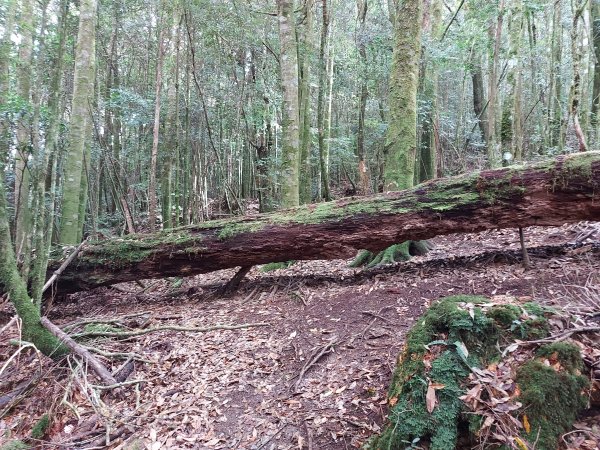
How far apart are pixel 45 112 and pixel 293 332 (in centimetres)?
748

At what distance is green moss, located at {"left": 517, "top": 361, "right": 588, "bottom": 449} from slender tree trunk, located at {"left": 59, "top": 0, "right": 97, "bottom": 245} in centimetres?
783

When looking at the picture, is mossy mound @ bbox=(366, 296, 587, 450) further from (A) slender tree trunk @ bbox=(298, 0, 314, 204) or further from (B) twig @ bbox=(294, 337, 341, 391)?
(A) slender tree trunk @ bbox=(298, 0, 314, 204)

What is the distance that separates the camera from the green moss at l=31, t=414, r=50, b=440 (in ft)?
11.2

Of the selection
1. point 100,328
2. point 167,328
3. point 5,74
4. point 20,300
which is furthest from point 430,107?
point 20,300

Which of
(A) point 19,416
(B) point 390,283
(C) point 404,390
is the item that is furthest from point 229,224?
(C) point 404,390

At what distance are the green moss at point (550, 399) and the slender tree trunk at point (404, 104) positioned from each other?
4.34m

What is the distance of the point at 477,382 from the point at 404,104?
5.08 m

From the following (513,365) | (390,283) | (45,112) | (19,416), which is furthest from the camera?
(45,112)

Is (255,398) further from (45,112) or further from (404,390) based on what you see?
(45,112)

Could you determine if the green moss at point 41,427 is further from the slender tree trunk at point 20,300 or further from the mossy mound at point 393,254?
the mossy mound at point 393,254

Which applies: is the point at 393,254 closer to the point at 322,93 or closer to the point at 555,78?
the point at 322,93

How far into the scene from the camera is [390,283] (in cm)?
520

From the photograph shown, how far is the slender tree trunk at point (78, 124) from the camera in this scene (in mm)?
7566

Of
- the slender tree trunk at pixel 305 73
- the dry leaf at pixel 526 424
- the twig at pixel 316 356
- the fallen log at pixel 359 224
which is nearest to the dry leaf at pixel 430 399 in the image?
the dry leaf at pixel 526 424
